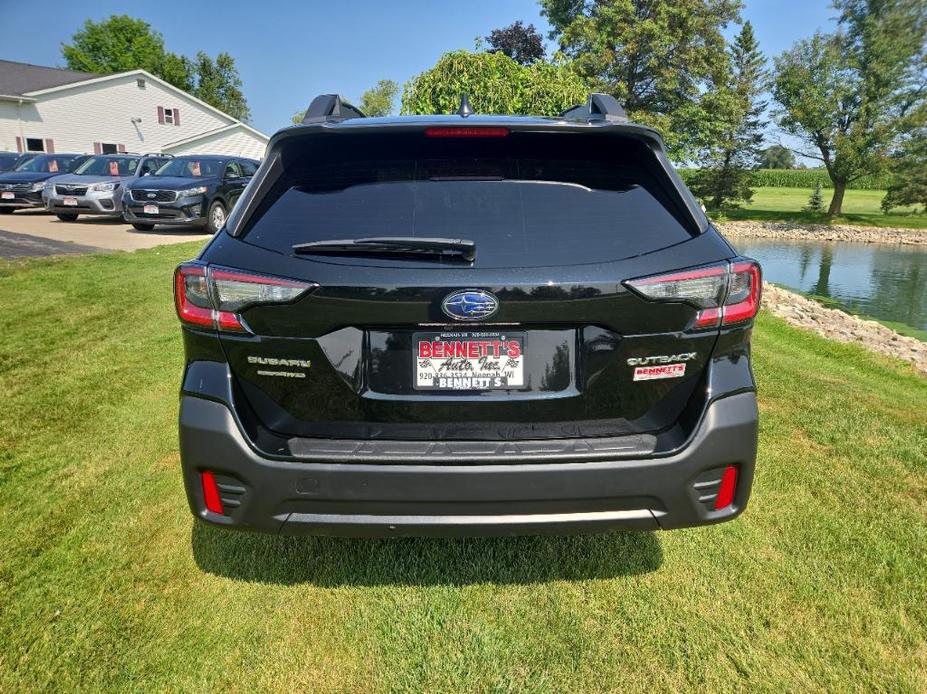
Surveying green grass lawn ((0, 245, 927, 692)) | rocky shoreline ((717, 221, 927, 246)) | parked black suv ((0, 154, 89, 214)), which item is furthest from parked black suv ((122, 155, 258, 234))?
rocky shoreline ((717, 221, 927, 246))

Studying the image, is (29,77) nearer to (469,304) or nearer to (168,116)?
(168,116)

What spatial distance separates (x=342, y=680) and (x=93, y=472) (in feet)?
7.25

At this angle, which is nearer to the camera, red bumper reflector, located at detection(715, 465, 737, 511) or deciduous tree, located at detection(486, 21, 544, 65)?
red bumper reflector, located at detection(715, 465, 737, 511)

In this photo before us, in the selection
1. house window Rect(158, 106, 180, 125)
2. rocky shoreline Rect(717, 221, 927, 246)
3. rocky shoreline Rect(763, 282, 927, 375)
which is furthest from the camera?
house window Rect(158, 106, 180, 125)

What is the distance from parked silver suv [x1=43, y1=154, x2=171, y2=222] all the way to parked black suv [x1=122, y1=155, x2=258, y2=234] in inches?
74.6

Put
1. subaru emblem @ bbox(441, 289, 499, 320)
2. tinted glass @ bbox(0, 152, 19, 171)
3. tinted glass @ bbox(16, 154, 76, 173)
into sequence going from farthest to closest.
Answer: tinted glass @ bbox(0, 152, 19, 171), tinted glass @ bbox(16, 154, 76, 173), subaru emblem @ bbox(441, 289, 499, 320)

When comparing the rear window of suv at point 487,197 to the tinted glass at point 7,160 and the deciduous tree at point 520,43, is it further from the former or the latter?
the deciduous tree at point 520,43

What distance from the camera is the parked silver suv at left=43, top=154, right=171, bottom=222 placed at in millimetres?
16859

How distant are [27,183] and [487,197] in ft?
69.7

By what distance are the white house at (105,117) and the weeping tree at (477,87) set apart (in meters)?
30.5

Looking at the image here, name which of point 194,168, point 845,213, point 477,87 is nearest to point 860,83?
point 845,213

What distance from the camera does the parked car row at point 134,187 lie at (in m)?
14.9

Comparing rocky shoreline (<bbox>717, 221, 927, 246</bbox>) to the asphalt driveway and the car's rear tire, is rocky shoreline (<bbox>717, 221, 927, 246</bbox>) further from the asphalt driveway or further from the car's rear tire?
the asphalt driveway

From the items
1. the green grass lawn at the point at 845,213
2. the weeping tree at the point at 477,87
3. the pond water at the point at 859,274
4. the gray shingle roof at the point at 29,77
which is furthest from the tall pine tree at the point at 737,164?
the gray shingle roof at the point at 29,77
